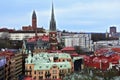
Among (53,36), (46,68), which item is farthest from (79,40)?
(46,68)

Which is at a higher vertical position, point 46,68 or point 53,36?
point 53,36

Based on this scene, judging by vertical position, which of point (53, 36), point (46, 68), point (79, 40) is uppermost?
point (53, 36)

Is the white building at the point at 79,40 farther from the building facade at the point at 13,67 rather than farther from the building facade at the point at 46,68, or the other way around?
the building facade at the point at 46,68

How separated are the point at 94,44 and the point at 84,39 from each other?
14.4ft

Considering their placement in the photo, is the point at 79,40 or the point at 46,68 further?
the point at 79,40

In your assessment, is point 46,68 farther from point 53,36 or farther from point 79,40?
point 79,40

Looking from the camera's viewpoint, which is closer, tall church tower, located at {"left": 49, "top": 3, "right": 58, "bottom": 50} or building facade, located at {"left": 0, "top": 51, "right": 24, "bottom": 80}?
building facade, located at {"left": 0, "top": 51, "right": 24, "bottom": 80}

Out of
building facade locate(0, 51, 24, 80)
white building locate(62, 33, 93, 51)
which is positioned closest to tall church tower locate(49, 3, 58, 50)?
building facade locate(0, 51, 24, 80)

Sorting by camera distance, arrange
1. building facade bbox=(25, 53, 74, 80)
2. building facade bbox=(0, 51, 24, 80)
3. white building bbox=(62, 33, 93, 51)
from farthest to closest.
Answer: white building bbox=(62, 33, 93, 51) → building facade bbox=(25, 53, 74, 80) → building facade bbox=(0, 51, 24, 80)

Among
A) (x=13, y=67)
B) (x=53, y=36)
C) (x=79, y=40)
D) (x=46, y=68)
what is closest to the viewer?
(x=46, y=68)

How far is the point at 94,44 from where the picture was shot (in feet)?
372

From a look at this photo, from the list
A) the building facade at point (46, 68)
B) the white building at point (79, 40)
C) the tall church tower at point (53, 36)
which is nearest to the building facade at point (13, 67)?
the building facade at point (46, 68)

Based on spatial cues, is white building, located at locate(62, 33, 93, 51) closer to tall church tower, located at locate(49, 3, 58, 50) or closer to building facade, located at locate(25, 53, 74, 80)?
tall church tower, located at locate(49, 3, 58, 50)

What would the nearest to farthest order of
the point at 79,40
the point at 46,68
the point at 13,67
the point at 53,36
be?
the point at 46,68
the point at 13,67
the point at 53,36
the point at 79,40
